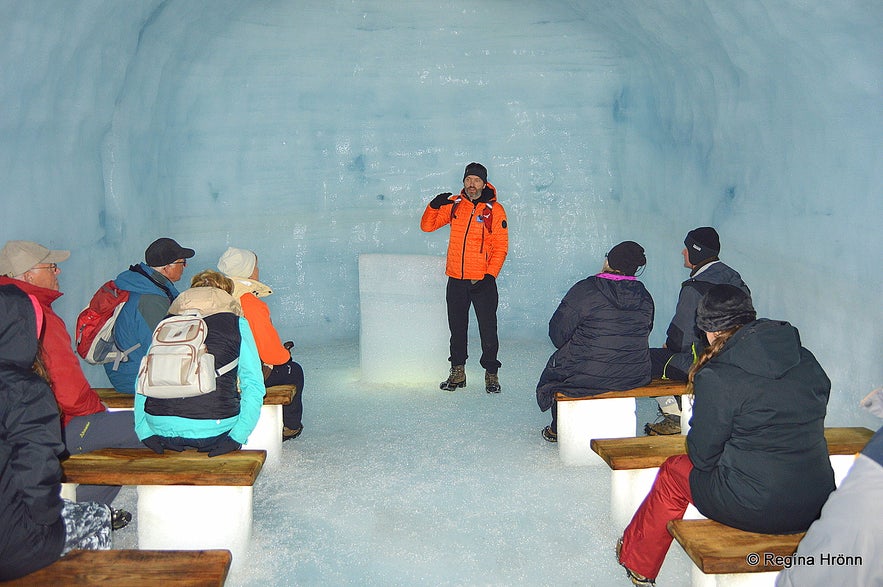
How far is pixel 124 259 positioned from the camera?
240 inches

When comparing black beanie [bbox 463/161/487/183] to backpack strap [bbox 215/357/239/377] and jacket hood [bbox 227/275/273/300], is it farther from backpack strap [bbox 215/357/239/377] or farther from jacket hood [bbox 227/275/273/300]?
backpack strap [bbox 215/357/239/377]

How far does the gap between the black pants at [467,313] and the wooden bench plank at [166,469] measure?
9.09 ft

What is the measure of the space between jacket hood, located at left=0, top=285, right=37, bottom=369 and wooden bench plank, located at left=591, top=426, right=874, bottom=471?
2524mm

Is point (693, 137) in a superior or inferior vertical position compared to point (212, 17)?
inferior

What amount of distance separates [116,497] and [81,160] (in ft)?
8.18

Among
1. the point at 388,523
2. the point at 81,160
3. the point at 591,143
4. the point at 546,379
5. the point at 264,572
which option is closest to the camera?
the point at 264,572

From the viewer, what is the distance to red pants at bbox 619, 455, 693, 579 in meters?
3.08

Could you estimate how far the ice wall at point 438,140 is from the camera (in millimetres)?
4594

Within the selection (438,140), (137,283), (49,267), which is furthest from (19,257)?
(438,140)

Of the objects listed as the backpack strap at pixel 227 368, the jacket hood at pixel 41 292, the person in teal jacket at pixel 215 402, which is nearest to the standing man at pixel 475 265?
the person in teal jacket at pixel 215 402

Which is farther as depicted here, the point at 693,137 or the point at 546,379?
the point at 693,137

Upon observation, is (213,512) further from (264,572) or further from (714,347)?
(714,347)

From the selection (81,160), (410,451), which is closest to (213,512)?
(410,451)

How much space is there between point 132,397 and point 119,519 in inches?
32.0
